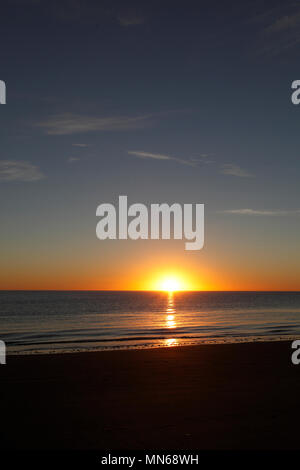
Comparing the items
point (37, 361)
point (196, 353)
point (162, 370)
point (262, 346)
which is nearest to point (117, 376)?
point (162, 370)

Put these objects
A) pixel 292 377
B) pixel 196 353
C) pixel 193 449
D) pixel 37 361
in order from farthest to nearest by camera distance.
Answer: pixel 196 353, pixel 37 361, pixel 292 377, pixel 193 449

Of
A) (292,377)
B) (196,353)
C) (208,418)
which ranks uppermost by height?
(196,353)

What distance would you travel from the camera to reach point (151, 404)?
10.0 metres

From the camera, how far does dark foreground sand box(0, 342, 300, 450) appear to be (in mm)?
7719

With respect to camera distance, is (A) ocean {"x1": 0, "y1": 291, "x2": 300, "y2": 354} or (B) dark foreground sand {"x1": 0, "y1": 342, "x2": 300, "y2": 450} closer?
(B) dark foreground sand {"x1": 0, "y1": 342, "x2": 300, "y2": 450}

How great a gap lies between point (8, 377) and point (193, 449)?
8.26 m

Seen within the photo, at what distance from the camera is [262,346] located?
871 inches

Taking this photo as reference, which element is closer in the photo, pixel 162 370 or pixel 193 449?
pixel 193 449

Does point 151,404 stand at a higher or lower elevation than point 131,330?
lower

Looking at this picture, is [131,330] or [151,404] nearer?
[151,404]

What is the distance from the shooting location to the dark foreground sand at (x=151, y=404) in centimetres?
772

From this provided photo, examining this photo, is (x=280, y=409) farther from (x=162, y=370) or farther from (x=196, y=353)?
(x=196, y=353)

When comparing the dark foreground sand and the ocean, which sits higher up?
the ocean
